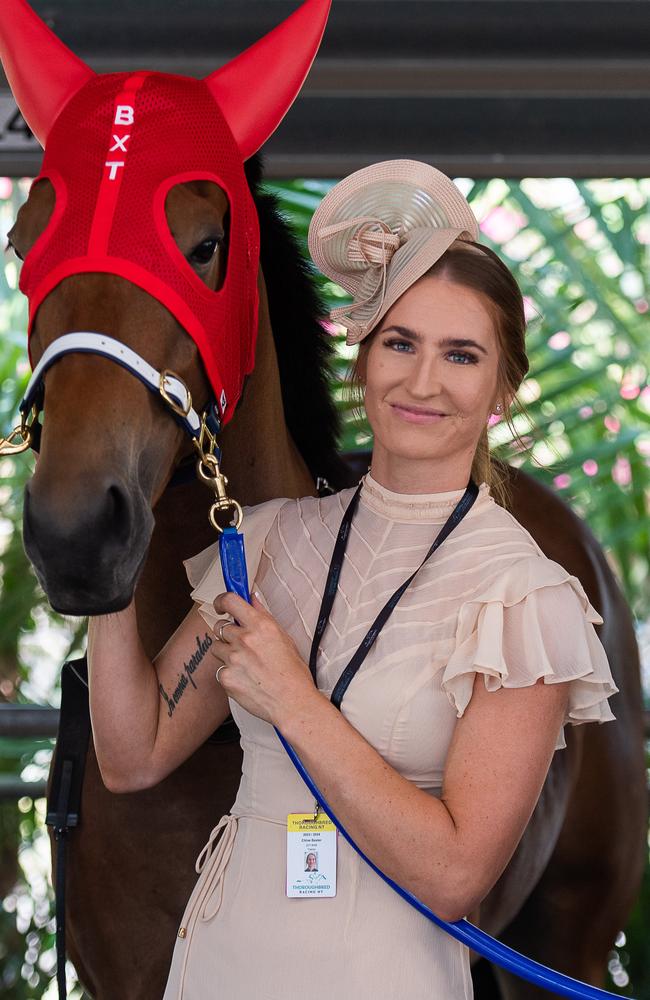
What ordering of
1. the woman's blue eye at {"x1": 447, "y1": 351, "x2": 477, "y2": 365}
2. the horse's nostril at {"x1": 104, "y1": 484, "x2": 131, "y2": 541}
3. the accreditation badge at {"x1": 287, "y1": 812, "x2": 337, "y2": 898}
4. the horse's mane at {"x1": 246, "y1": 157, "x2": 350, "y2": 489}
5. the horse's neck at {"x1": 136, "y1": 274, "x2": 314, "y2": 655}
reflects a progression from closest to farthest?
1. the horse's nostril at {"x1": 104, "y1": 484, "x2": 131, "y2": 541}
2. the accreditation badge at {"x1": 287, "y1": 812, "x2": 337, "y2": 898}
3. the woman's blue eye at {"x1": 447, "y1": 351, "x2": 477, "y2": 365}
4. the horse's neck at {"x1": 136, "y1": 274, "x2": 314, "y2": 655}
5. the horse's mane at {"x1": 246, "y1": 157, "x2": 350, "y2": 489}

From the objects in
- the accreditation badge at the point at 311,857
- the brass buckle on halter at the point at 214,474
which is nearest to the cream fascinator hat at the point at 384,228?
the brass buckle on halter at the point at 214,474

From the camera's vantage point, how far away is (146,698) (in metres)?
1.47

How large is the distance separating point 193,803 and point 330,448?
0.66m

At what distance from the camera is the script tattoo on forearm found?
1.52 m

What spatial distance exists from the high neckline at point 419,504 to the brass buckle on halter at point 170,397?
28 cm

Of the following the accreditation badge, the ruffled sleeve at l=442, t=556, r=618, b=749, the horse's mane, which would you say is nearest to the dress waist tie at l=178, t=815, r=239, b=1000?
the accreditation badge

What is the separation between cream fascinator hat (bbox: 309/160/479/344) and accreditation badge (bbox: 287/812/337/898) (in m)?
0.59

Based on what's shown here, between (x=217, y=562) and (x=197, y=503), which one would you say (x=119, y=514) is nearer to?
(x=217, y=562)

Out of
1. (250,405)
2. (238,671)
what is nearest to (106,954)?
(238,671)

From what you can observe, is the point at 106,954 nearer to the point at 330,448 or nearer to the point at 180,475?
the point at 180,475

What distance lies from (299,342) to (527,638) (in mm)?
830

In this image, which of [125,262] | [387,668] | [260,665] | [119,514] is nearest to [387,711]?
[387,668]

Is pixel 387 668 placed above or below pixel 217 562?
below

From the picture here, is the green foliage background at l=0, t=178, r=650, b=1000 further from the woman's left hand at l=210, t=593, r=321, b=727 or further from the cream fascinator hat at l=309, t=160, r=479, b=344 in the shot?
the woman's left hand at l=210, t=593, r=321, b=727
